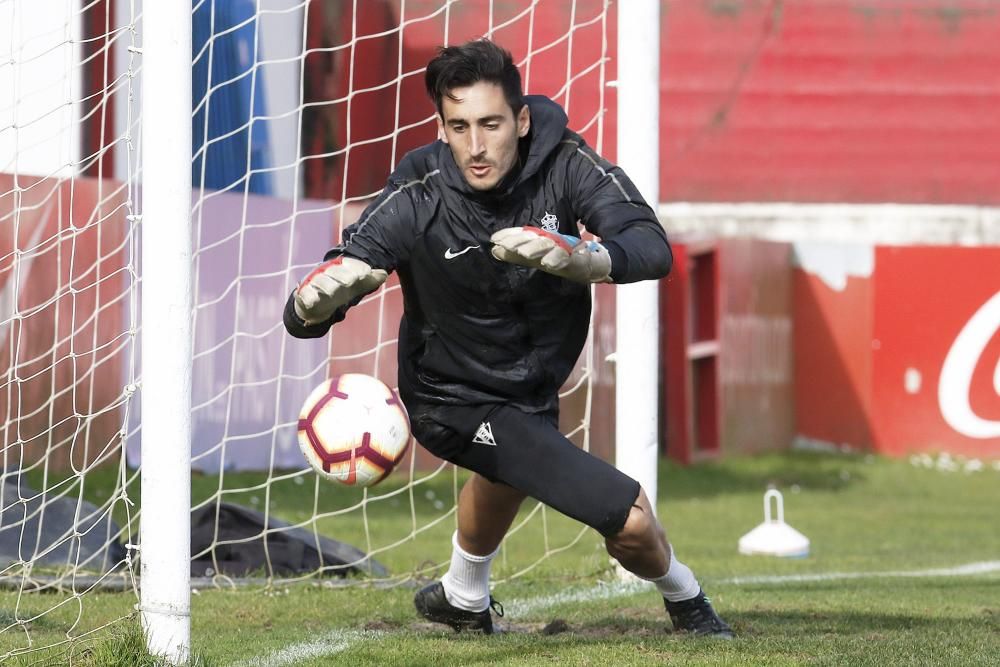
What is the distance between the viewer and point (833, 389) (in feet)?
58.4

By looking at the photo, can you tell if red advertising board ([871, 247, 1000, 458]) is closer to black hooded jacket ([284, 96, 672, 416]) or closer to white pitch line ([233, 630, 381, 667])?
white pitch line ([233, 630, 381, 667])

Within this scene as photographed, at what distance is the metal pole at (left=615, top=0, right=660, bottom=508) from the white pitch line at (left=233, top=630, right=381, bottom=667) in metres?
2.08

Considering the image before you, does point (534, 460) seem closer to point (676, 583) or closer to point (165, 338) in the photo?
point (676, 583)

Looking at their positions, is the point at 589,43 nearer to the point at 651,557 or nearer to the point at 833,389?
the point at 833,389

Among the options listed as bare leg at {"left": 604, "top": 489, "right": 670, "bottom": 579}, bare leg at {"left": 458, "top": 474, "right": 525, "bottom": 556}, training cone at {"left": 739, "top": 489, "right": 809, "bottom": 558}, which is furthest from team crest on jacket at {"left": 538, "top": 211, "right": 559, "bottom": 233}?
training cone at {"left": 739, "top": 489, "right": 809, "bottom": 558}

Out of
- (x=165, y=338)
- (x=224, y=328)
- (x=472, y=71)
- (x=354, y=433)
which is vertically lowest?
(x=224, y=328)

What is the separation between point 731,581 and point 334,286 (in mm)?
3989

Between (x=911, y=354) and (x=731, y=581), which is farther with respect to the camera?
(x=911, y=354)

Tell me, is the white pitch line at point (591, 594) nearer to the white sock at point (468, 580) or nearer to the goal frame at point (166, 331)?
the white sock at point (468, 580)

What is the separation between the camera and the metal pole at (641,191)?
299 inches

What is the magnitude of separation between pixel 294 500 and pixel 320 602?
15.0 feet

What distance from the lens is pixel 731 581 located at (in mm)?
7910

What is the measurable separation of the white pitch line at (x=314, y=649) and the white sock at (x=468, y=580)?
0.34m

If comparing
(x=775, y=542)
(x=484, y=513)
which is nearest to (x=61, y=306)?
(x=775, y=542)
